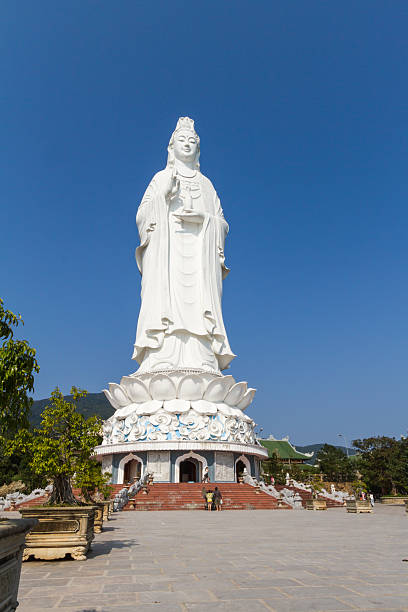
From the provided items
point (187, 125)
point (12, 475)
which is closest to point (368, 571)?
point (187, 125)

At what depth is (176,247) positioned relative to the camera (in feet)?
96.0

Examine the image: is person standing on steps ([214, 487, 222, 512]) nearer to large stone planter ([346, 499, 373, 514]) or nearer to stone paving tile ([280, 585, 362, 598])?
large stone planter ([346, 499, 373, 514])

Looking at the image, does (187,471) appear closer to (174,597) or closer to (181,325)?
(181,325)

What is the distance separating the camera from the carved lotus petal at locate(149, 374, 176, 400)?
24922 mm

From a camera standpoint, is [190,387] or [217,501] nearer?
[217,501]

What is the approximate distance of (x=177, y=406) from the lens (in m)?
24.6

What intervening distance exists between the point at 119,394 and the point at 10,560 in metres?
25.0

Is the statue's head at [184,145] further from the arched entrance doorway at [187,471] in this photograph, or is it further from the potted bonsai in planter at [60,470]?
the potted bonsai in planter at [60,470]

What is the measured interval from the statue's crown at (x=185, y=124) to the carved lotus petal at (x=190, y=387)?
17172 millimetres

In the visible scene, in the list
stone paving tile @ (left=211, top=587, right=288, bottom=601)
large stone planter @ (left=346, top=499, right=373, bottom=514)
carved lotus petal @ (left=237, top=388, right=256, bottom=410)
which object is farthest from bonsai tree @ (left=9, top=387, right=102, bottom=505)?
carved lotus petal @ (left=237, top=388, right=256, bottom=410)

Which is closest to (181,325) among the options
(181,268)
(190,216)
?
(181,268)

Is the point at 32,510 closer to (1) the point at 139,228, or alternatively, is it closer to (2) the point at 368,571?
(2) the point at 368,571

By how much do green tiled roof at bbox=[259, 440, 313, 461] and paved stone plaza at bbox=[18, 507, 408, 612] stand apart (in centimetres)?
3929

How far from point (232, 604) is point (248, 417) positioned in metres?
23.8
